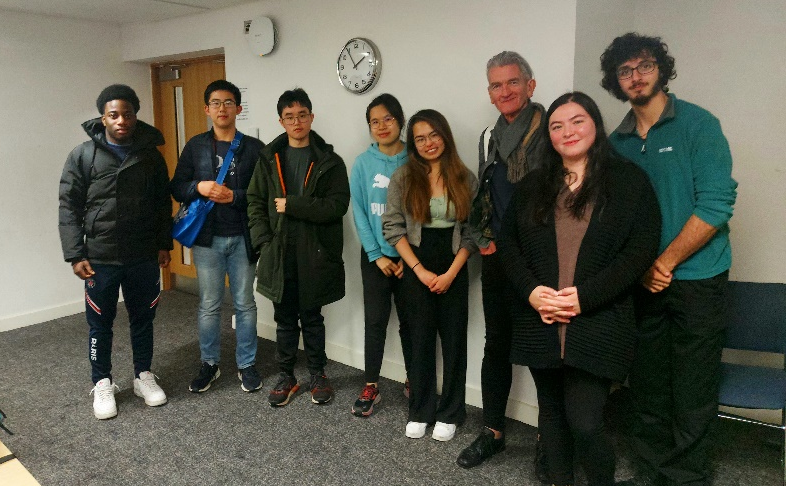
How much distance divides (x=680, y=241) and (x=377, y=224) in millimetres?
1258

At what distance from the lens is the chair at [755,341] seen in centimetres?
199

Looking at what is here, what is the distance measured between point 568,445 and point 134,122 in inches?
94.8

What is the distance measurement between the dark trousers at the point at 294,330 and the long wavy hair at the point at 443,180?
791 mm

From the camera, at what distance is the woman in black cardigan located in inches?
65.1

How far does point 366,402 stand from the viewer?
271 centimetres

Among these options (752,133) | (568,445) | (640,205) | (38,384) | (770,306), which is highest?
(752,133)

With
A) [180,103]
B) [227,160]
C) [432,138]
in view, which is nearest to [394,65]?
[432,138]

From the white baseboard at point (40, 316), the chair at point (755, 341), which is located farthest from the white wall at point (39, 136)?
the chair at point (755, 341)

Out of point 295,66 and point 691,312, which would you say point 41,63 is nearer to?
point 295,66

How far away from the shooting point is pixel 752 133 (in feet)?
8.14

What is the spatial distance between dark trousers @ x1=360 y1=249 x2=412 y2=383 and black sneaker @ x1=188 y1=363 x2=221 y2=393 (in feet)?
3.06

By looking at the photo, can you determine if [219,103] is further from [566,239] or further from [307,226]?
[566,239]

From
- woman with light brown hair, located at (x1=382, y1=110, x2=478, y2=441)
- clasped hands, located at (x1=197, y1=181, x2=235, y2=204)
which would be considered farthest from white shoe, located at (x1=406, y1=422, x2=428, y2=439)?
clasped hands, located at (x1=197, y1=181, x2=235, y2=204)

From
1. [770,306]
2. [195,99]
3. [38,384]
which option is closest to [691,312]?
[770,306]
